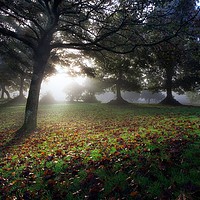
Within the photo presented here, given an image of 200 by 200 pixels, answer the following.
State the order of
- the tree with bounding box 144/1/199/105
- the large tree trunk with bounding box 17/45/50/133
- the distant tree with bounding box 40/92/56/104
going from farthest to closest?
the distant tree with bounding box 40/92/56/104, the large tree trunk with bounding box 17/45/50/133, the tree with bounding box 144/1/199/105

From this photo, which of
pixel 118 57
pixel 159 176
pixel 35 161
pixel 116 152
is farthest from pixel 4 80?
pixel 159 176

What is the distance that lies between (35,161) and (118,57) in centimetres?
1117

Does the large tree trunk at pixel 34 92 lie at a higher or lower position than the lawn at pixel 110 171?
higher

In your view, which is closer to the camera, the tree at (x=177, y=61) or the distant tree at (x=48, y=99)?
the tree at (x=177, y=61)

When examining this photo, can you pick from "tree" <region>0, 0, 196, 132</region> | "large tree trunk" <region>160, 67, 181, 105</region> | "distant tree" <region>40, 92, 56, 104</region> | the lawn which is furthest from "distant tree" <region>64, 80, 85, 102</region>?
the lawn

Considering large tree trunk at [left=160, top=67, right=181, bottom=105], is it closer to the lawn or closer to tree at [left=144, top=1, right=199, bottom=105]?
tree at [left=144, top=1, right=199, bottom=105]

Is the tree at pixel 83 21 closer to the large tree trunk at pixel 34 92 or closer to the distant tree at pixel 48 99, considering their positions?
the large tree trunk at pixel 34 92

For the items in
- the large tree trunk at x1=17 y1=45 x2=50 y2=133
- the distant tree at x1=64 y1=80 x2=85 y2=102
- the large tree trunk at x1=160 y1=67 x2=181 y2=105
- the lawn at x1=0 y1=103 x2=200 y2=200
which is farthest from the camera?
the distant tree at x1=64 y1=80 x2=85 y2=102

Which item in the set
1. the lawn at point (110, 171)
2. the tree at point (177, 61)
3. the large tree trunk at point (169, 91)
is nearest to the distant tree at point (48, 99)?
the tree at point (177, 61)

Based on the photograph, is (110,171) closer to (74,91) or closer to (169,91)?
(169,91)

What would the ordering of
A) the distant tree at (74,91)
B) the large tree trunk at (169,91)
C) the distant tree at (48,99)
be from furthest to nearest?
1. the distant tree at (74,91)
2. the distant tree at (48,99)
3. the large tree trunk at (169,91)

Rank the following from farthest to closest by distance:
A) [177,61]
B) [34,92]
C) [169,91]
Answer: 1. [169,91]
2. [34,92]
3. [177,61]

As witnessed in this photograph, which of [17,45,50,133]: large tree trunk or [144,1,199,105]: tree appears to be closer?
[144,1,199,105]: tree

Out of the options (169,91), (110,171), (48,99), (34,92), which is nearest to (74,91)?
(48,99)
